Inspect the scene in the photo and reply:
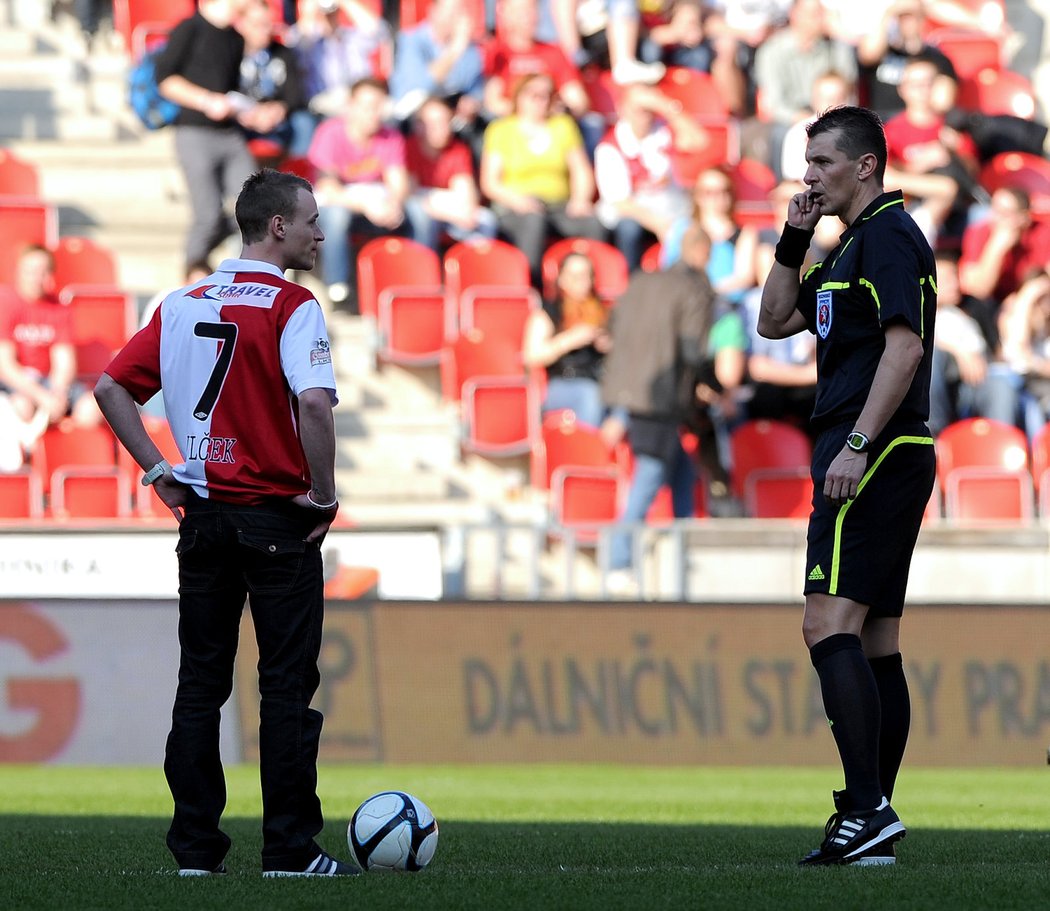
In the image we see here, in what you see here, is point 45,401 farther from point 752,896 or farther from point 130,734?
point 752,896

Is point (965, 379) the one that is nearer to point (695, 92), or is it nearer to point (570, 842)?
point (695, 92)

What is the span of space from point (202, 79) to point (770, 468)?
17.1 ft

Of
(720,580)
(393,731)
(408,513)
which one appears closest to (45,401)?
(408,513)

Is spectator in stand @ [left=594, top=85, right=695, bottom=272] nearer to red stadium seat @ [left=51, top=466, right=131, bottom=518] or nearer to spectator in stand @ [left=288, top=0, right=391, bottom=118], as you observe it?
spectator in stand @ [left=288, top=0, right=391, bottom=118]

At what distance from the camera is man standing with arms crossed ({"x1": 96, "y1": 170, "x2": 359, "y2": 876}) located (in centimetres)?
520

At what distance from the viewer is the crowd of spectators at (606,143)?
46.0ft

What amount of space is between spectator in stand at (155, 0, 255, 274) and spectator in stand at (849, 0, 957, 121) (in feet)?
18.7

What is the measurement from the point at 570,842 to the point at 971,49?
1289 centimetres

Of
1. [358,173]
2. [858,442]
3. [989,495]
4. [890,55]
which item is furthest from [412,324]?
[858,442]

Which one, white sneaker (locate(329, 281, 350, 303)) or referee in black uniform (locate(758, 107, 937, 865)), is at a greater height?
white sneaker (locate(329, 281, 350, 303))

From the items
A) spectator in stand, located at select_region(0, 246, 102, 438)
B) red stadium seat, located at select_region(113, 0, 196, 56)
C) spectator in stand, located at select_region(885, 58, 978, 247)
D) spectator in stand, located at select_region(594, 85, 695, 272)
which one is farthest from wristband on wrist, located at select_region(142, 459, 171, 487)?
red stadium seat, located at select_region(113, 0, 196, 56)

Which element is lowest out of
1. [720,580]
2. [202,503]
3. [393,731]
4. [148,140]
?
[393,731]

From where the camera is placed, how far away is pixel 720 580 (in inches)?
486

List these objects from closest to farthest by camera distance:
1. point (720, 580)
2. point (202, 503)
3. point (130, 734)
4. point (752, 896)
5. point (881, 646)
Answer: point (752, 896) → point (202, 503) → point (881, 646) → point (130, 734) → point (720, 580)
